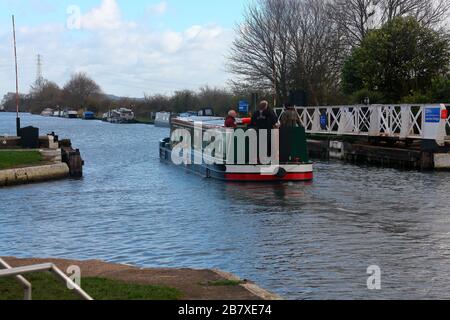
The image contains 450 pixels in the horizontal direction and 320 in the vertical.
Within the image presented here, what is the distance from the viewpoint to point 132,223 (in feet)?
49.5

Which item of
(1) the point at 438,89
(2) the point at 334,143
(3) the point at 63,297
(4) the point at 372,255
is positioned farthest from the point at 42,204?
(1) the point at 438,89

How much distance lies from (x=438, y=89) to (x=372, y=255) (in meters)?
25.6

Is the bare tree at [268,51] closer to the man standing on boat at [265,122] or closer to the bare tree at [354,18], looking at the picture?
the bare tree at [354,18]

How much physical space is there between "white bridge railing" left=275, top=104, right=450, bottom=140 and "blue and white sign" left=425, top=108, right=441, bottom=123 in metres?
0.04

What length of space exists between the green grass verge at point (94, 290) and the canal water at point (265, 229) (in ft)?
6.16

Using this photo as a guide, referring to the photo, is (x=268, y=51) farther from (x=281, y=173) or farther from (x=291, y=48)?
(x=281, y=173)

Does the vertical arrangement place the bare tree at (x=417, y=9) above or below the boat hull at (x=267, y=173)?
above

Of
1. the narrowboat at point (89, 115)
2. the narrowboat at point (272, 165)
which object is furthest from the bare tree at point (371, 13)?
the narrowboat at point (89, 115)

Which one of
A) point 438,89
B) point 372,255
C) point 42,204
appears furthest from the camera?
point 438,89

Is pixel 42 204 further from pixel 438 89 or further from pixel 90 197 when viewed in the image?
pixel 438 89

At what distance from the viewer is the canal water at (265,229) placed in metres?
10.0

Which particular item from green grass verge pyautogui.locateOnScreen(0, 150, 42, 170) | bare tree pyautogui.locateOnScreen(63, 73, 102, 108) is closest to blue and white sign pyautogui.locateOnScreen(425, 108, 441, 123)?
green grass verge pyautogui.locateOnScreen(0, 150, 42, 170)
